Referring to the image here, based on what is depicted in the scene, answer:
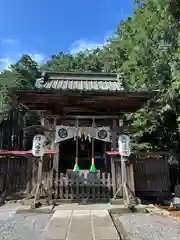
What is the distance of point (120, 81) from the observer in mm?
9922

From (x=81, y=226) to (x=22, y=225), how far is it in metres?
1.39

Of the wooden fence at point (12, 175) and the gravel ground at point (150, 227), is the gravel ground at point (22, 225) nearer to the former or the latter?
the wooden fence at point (12, 175)

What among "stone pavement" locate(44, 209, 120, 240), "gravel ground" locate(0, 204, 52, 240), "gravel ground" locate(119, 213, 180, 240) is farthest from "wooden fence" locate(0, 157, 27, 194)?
"gravel ground" locate(119, 213, 180, 240)

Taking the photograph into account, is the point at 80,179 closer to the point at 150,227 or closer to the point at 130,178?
the point at 130,178

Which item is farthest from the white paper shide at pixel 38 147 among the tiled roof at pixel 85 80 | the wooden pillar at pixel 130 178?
the tiled roof at pixel 85 80

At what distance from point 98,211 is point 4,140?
1956 cm

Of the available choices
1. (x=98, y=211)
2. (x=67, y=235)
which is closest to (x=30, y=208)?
(x=98, y=211)

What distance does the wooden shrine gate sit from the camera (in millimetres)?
7000

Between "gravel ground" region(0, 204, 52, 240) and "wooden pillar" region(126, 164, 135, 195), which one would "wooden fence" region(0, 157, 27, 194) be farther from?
"wooden pillar" region(126, 164, 135, 195)

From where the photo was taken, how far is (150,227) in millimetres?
4484

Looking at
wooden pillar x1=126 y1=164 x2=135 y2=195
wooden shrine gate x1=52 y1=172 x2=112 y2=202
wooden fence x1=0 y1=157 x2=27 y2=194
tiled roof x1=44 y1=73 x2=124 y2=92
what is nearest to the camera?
wooden pillar x1=126 y1=164 x2=135 y2=195

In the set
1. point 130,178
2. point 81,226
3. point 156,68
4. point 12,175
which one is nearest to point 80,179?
point 130,178

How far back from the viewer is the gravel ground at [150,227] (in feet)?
12.9

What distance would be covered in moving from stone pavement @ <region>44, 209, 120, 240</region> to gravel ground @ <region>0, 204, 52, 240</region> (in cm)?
24
